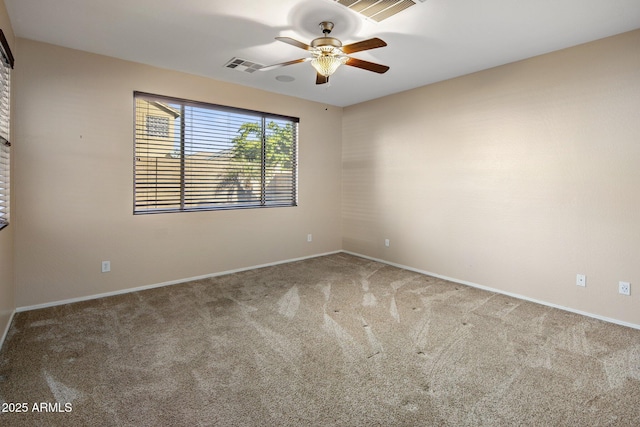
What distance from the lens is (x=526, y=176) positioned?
3.50m

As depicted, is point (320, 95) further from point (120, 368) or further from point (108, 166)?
point (120, 368)

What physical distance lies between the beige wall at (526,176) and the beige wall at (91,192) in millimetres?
2375

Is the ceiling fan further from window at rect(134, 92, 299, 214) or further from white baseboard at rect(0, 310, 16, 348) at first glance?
white baseboard at rect(0, 310, 16, 348)

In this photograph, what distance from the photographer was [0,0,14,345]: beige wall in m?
2.49

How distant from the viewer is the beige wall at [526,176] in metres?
2.91

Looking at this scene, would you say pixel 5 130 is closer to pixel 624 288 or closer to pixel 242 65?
pixel 242 65

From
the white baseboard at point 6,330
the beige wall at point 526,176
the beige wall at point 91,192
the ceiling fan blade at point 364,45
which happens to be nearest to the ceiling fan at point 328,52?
the ceiling fan blade at point 364,45

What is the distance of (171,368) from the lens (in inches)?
85.7

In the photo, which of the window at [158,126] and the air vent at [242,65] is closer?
the air vent at [242,65]

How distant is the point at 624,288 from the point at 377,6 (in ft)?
10.8

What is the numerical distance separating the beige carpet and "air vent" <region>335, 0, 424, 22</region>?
260 centimetres

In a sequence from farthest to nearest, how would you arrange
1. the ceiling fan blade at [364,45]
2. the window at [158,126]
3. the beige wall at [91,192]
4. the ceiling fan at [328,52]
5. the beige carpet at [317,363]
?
the window at [158,126]
the beige wall at [91,192]
the ceiling fan at [328,52]
the ceiling fan blade at [364,45]
the beige carpet at [317,363]

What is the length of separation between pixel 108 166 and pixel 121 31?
4.58 ft

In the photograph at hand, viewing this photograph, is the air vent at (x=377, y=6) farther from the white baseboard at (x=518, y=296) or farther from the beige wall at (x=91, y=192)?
the white baseboard at (x=518, y=296)
